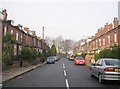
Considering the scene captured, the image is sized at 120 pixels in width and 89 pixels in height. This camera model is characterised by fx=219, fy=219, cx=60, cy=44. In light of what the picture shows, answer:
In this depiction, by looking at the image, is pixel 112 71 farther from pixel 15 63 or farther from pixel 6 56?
pixel 15 63

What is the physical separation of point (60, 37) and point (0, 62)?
125771 mm

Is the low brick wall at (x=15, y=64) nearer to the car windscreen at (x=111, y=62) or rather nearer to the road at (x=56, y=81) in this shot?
the road at (x=56, y=81)

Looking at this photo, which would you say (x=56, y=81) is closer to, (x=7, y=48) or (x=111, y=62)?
(x=111, y=62)

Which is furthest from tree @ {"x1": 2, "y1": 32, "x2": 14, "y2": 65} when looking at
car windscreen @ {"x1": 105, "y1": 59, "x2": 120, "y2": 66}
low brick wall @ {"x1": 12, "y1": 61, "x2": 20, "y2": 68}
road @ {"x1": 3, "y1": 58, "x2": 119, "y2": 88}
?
car windscreen @ {"x1": 105, "y1": 59, "x2": 120, "y2": 66}

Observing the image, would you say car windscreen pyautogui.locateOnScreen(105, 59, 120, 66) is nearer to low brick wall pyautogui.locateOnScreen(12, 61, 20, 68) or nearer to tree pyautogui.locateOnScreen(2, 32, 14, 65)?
tree pyautogui.locateOnScreen(2, 32, 14, 65)

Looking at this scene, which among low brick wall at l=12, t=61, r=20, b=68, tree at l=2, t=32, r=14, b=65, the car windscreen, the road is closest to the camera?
the road

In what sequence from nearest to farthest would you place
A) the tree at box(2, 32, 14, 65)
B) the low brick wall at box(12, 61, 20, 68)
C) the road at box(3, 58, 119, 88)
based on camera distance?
the road at box(3, 58, 119, 88), the tree at box(2, 32, 14, 65), the low brick wall at box(12, 61, 20, 68)

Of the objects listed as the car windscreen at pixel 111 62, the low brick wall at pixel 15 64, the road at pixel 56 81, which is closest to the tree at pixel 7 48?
the road at pixel 56 81

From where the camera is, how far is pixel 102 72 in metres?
12.6

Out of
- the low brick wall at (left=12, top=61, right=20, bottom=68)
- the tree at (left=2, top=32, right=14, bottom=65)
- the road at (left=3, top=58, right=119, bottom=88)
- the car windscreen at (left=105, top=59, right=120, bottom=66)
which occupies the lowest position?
the road at (left=3, top=58, right=119, bottom=88)

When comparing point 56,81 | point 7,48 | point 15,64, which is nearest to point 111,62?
point 56,81

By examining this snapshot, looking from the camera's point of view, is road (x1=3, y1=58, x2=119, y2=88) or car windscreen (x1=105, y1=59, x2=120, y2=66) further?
car windscreen (x1=105, y1=59, x2=120, y2=66)

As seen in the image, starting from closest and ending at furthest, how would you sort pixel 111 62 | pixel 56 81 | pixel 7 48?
pixel 111 62
pixel 56 81
pixel 7 48

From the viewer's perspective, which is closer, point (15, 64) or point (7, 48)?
point (7, 48)
